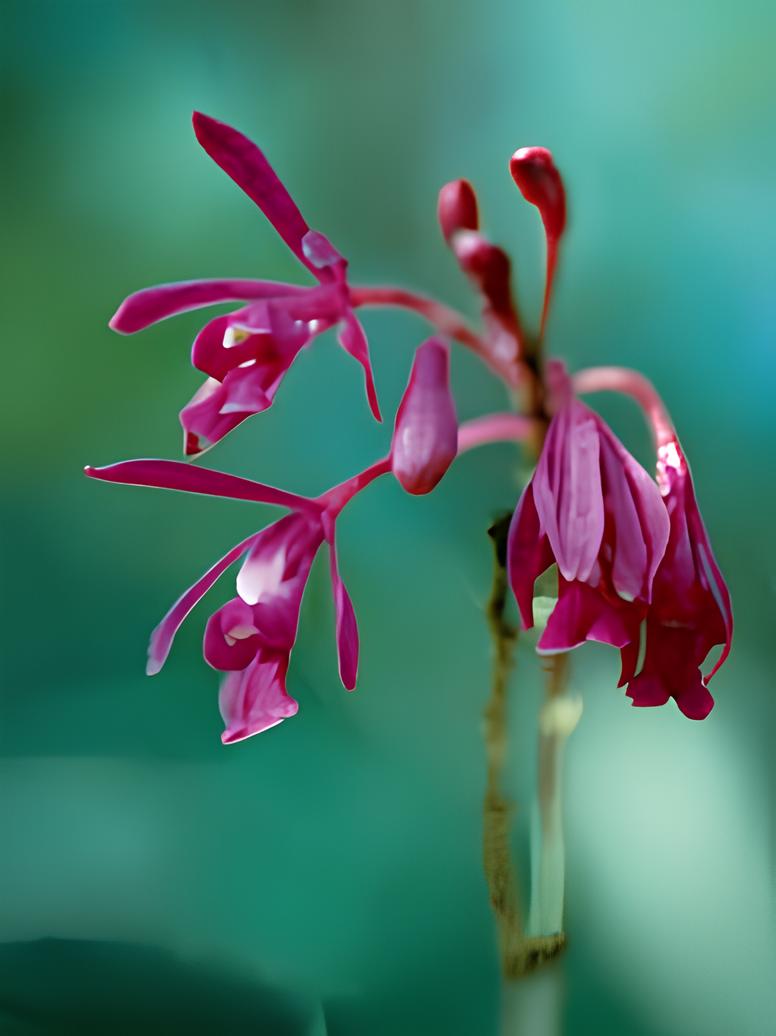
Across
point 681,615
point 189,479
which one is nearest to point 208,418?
point 189,479

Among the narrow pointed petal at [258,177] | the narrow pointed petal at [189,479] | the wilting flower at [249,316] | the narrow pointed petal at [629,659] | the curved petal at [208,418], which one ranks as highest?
the narrow pointed petal at [258,177]

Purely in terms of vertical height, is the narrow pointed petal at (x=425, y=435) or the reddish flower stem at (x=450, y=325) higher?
the reddish flower stem at (x=450, y=325)

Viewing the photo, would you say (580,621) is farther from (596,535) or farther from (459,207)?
(459,207)

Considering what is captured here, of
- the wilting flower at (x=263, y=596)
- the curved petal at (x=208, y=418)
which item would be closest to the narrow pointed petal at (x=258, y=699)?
the wilting flower at (x=263, y=596)

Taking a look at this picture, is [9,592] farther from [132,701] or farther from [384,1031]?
[384,1031]

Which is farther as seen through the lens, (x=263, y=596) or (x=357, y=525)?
(x=357, y=525)

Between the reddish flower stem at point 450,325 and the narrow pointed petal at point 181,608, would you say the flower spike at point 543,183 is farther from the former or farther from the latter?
the narrow pointed petal at point 181,608

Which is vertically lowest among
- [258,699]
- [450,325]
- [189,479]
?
[258,699]
